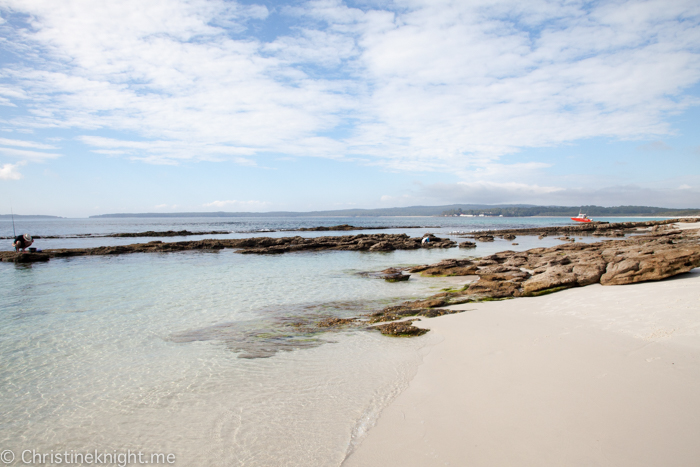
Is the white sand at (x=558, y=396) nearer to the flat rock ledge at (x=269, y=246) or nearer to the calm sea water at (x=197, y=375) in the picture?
the calm sea water at (x=197, y=375)

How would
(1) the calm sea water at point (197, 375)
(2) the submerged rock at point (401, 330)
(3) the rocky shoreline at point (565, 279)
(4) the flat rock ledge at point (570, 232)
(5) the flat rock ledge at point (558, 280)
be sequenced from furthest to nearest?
(4) the flat rock ledge at point (570, 232), (3) the rocky shoreline at point (565, 279), (5) the flat rock ledge at point (558, 280), (2) the submerged rock at point (401, 330), (1) the calm sea water at point (197, 375)

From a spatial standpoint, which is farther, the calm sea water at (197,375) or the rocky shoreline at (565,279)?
the rocky shoreline at (565,279)

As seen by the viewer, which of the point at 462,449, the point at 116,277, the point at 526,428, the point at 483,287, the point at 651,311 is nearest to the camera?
the point at 462,449

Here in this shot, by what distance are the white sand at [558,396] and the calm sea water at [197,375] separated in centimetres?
56

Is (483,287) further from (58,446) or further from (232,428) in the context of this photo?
(58,446)

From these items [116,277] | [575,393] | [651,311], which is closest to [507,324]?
[651,311]

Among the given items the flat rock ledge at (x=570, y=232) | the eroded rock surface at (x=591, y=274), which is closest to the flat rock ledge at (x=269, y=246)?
the flat rock ledge at (x=570, y=232)

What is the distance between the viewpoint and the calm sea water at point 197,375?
4.33 metres

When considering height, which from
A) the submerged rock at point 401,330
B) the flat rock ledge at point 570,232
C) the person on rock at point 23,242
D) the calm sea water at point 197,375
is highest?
the person on rock at point 23,242

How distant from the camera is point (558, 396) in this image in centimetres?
461

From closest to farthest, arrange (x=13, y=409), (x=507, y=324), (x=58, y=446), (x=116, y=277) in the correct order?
1. (x=58, y=446)
2. (x=13, y=409)
3. (x=507, y=324)
4. (x=116, y=277)

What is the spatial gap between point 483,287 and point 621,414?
27.7 feet

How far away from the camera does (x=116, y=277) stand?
1798cm

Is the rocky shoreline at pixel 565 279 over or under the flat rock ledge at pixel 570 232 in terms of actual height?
over
